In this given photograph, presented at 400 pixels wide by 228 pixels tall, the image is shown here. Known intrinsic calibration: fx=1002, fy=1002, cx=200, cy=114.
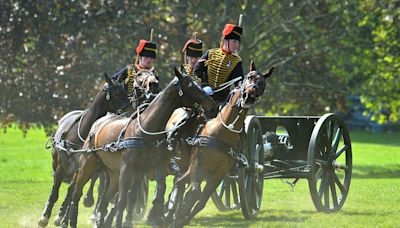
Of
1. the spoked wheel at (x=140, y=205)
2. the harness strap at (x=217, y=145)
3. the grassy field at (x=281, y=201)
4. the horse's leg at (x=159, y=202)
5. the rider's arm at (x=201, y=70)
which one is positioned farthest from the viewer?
the spoked wheel at (x=140, y=205)

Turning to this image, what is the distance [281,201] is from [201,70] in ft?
Answer: 14.8

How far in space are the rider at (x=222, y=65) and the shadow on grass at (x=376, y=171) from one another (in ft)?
37.0

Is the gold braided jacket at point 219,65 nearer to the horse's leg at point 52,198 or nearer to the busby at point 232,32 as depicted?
the busby at point 232,32

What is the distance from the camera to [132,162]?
35.9 feet

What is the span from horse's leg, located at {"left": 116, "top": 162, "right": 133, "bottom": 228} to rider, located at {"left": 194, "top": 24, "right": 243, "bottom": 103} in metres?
2.01

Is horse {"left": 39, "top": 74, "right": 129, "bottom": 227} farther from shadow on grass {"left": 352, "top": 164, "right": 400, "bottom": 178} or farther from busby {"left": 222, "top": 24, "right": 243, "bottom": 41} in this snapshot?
shadow on grass {"left": 352, "top": 164, "right": 400, "bottom": 178}

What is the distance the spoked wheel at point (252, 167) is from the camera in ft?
43.3

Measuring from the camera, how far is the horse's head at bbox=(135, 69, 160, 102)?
40.7 ft

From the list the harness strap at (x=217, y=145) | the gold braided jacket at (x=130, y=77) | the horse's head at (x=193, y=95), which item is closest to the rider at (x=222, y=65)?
the harness strap at (x=217, y=145)

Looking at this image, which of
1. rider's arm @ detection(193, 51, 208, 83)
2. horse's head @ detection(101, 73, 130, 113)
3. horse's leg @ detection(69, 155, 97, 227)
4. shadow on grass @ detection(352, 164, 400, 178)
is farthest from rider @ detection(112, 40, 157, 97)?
shadow on grass @ detection(352, 164, 400, 178)

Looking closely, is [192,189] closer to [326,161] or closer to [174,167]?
[174,167]

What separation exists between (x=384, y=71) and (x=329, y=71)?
142cm

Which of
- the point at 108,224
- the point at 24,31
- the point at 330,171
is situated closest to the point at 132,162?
the point at 108,224

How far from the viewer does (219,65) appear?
1251 centimetres
